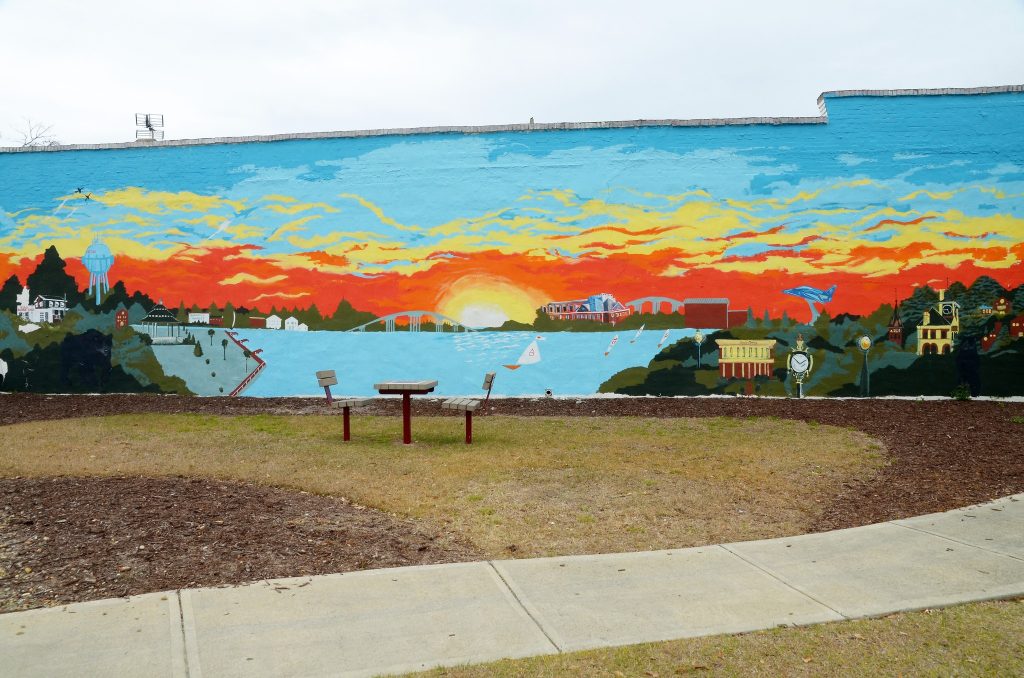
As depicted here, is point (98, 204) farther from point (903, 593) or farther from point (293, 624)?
point (903, 593)

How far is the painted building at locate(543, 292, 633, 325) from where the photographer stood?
619 inches

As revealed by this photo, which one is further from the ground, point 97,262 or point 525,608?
point 97,262

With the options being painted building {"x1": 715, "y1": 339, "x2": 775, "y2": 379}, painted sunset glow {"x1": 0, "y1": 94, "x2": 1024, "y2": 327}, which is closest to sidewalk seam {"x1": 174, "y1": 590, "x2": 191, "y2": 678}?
painted sunset glow {"x1": 0, "y1": 94, "x2": 1024, "y2": 327}

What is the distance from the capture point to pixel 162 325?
16734 mm

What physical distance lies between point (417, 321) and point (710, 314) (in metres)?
5.74

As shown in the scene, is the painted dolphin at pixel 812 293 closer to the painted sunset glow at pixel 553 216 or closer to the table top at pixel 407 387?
the painted sunset glow at pixel 553 216

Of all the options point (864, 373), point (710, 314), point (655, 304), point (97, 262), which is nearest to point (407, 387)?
point (655, 304)

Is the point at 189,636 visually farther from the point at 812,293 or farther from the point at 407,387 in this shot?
the point at 812,293

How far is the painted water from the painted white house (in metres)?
4.02

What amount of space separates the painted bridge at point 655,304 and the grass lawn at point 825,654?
1122 centimetres

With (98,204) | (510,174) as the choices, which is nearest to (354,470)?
(510,174)

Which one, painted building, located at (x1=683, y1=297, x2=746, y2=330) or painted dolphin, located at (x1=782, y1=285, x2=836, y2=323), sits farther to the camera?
painted building, located at (x1=683, y1=297, x2=746, y2=330)

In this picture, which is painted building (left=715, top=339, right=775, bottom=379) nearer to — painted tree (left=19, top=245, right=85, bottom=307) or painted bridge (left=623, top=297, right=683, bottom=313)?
painted bridge (left=623, top=297, right=683, bottom=313)

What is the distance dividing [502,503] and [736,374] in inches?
371
